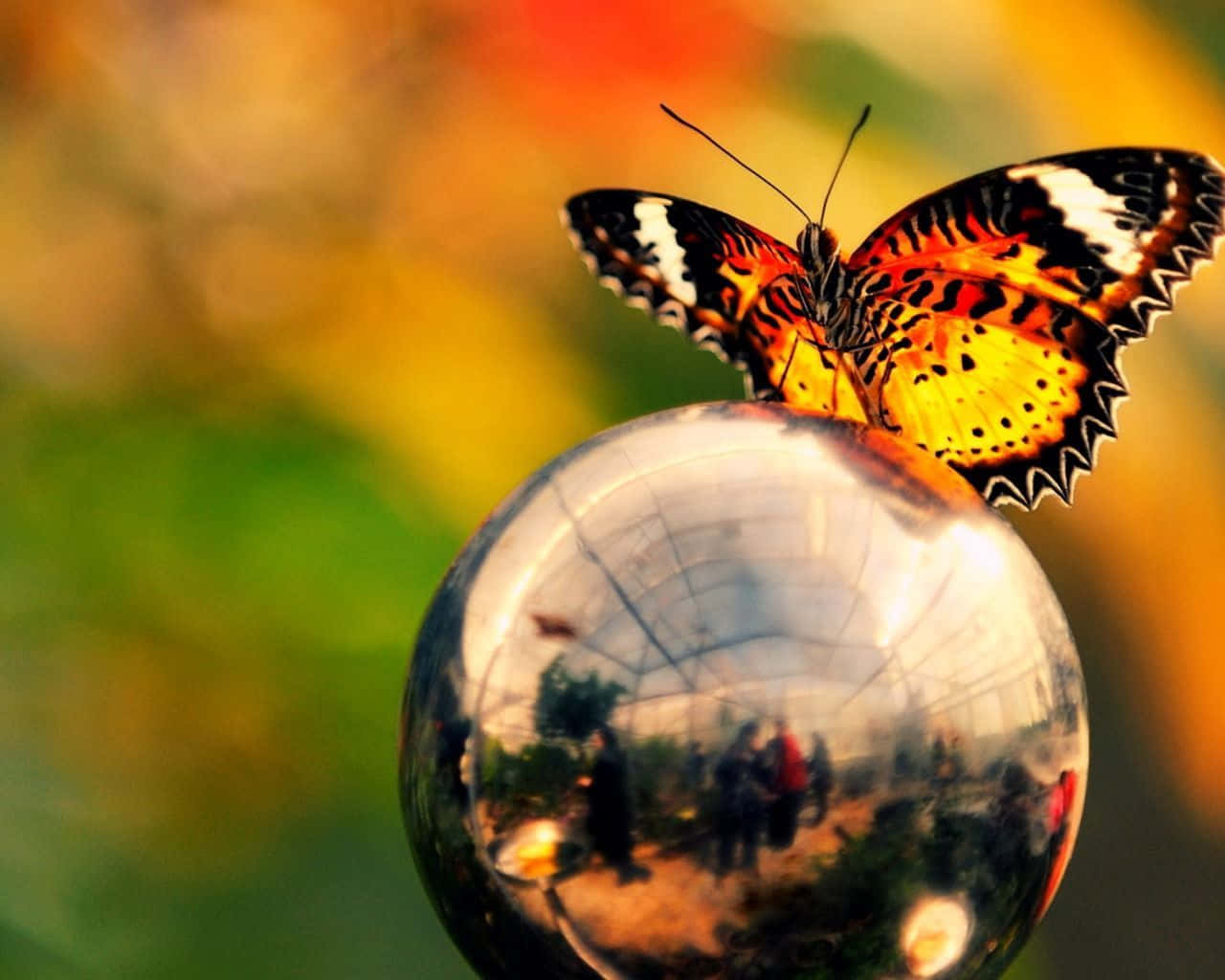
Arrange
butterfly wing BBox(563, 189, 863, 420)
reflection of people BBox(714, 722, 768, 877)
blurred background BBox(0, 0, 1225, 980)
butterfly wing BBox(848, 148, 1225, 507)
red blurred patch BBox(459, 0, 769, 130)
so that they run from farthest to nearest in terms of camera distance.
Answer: red blurred patch BBox(459, 0, 769, 130)
blurred background BBox(0, 0, 1225, 980)
butterfly wing BBox(563, 189, 863, 420)
butterfly wing BBox(848, 148, 1225, 507)
reflection of people BBox(714, 722, 768, 877)

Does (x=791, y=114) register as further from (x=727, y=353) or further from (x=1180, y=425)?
(x=727, y=353)

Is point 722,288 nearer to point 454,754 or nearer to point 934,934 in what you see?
point 454,754

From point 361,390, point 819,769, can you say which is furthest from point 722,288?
point 361,390

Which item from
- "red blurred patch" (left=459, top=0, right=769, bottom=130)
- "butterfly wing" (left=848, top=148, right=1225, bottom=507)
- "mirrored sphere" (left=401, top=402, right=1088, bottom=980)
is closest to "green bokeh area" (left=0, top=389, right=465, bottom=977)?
"red blurred patch" (left=459, top=0, right=769, bottom=130)

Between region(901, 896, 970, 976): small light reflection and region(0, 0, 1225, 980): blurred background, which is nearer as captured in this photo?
region(901, 896, 970, 976): small light reflection

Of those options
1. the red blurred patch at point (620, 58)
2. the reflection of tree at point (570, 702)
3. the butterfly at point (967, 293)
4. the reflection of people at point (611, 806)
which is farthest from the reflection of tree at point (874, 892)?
the red blurred patch at point (620, 58)

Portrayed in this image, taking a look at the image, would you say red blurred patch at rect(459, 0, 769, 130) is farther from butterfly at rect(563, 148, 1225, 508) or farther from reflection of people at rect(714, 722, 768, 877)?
reflection of people at rect(714, 722, 768, 877)
